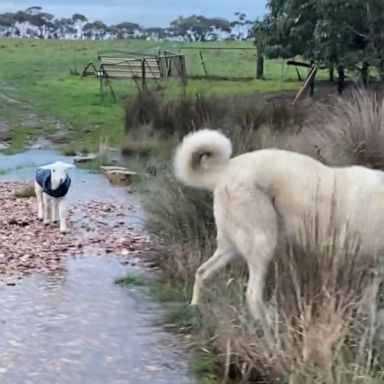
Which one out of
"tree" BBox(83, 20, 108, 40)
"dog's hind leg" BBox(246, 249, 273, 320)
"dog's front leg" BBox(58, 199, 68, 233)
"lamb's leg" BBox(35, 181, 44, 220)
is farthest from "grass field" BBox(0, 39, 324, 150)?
"tree" BBox(83, 20, 108, 40)

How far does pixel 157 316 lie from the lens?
771cm

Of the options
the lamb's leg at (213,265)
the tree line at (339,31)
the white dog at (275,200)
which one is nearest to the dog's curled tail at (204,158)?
the white dog at (275,200)

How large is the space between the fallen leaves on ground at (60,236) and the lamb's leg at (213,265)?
230 cm

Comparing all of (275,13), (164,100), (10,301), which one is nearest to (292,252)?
(10,301)

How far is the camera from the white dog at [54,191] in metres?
11.4

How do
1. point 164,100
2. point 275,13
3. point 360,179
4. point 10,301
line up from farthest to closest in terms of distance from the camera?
point 275,13
point 164,100
point 10,301
point 360,179

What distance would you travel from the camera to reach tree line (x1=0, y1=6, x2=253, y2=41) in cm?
9506

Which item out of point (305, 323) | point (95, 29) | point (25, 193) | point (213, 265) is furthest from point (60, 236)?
point (95, 29)

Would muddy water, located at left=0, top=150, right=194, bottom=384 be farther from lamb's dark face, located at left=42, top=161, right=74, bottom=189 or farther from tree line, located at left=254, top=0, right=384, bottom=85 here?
tree line, located at left=254, top=0, right=384, bottom=85

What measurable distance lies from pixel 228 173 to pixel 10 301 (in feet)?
7.82

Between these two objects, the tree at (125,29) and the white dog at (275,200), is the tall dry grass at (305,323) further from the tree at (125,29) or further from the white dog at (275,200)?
the tree at (125,29)

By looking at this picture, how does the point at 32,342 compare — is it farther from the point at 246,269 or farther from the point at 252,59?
the point at 252,59

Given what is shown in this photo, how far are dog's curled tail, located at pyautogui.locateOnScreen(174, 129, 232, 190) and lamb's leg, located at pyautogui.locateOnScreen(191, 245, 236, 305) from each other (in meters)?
0.49

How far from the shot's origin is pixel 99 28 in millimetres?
105000
